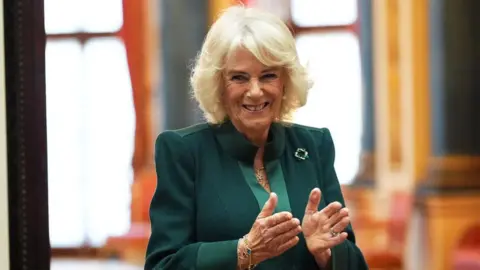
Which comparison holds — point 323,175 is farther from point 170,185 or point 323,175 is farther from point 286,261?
point 170,185

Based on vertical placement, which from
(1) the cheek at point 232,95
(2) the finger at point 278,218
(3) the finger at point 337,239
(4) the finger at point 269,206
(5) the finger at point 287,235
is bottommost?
(3) the finger at point 337,239

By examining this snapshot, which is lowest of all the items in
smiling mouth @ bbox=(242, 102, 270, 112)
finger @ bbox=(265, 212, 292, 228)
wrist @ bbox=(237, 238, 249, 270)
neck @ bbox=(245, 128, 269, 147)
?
wrist @ bbox=(237, 238, 249, 270)

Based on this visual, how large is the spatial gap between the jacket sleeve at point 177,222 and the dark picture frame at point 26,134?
0.79m

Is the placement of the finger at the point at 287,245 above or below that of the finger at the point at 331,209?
below

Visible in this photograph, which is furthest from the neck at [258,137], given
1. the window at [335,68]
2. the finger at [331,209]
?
the window at [335,68]

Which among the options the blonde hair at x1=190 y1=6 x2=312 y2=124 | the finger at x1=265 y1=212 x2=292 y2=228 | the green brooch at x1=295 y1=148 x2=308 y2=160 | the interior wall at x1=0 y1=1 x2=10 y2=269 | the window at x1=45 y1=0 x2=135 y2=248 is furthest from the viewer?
the window at x1=45 y1=0 x2=135 y2=248

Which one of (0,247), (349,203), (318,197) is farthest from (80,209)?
(318,197)

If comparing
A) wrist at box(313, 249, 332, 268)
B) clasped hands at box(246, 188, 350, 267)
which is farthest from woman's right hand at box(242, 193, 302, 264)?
wrist at box(313, 249, 332, 268)

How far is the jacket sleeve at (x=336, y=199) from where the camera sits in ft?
5.16

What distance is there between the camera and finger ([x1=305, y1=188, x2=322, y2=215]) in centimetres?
150

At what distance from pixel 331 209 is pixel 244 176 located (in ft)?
0.71

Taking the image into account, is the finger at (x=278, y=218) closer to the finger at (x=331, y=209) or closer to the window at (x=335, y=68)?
the finger at (x=331, y=209)

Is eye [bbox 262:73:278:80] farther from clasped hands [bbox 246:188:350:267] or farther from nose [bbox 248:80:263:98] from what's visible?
clasped hands [bbox 246:188:350:267]

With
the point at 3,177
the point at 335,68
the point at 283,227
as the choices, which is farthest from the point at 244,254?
the point at 335,68
